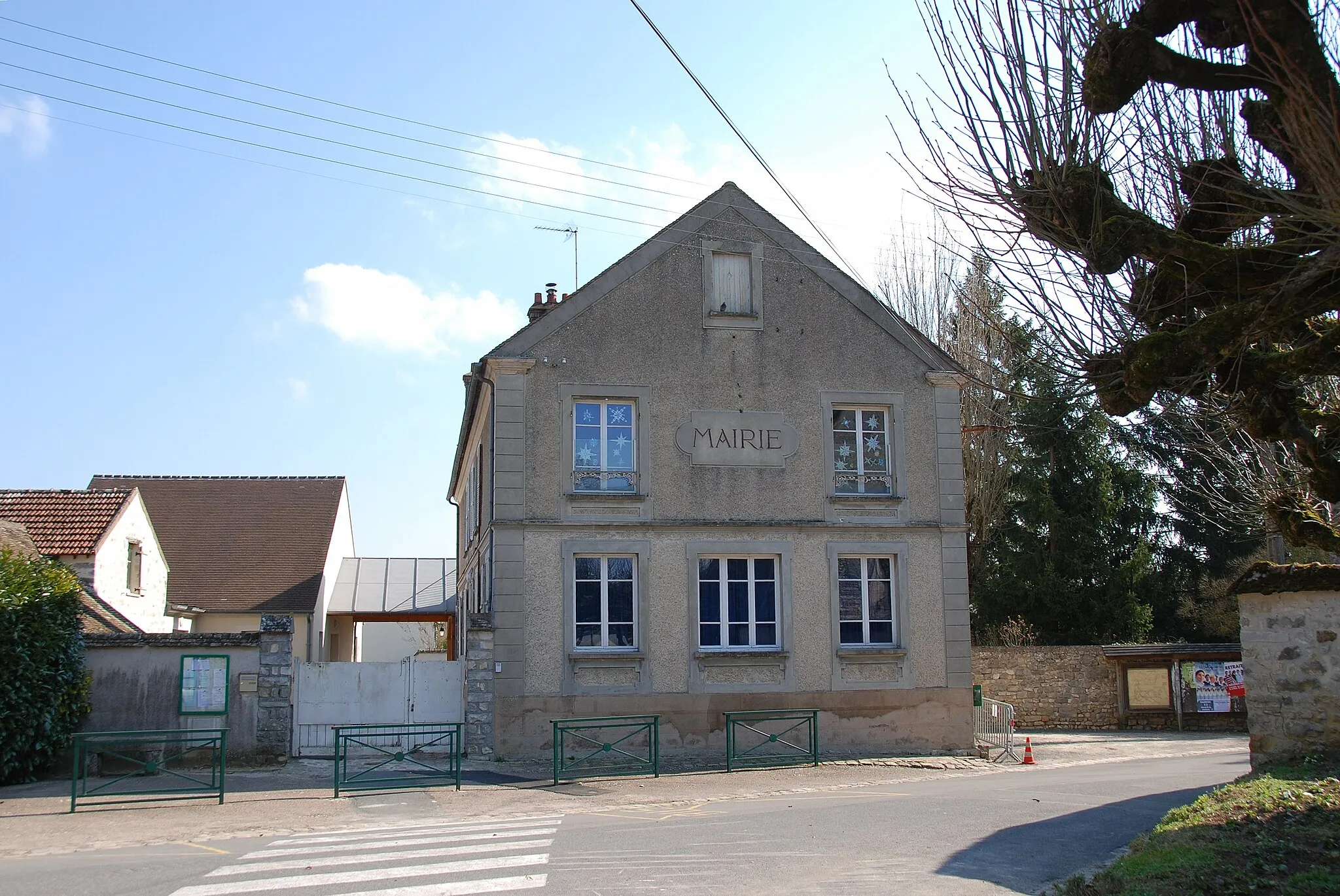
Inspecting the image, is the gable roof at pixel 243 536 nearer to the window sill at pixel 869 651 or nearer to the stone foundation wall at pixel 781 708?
the stone foundation wall at pixel 781 708

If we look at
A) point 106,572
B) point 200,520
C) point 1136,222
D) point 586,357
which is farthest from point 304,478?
point 1136,222

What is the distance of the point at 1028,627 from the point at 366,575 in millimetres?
20614

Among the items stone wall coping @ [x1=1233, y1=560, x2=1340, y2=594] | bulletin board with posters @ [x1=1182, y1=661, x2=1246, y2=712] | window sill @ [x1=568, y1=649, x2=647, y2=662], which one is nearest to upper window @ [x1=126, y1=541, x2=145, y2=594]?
window sill @ [x1=568, y1=649, x2=647, y2=662]

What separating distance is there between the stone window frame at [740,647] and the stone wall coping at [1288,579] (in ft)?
26.4

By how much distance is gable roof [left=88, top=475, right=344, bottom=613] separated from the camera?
30953 mm

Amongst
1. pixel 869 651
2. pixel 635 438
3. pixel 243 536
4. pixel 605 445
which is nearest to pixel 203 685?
pixel 605 445

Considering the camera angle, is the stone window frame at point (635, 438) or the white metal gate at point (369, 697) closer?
the white metal gate at point (369, 697)

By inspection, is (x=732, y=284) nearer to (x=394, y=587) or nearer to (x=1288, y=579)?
(x=1288, y=579)

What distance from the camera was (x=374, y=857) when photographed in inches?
389

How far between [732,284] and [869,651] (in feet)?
22.2

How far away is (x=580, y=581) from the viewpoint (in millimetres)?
18859

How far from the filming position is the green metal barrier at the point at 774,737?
17.8m

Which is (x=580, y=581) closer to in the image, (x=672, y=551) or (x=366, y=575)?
(x=672, y=551)

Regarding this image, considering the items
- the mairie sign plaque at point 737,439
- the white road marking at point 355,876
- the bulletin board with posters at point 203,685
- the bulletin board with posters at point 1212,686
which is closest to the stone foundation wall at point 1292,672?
the white road marking at point 355,876
